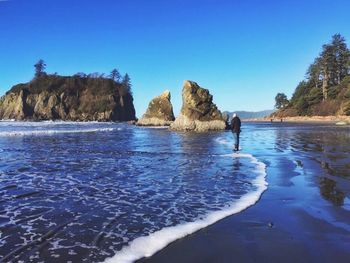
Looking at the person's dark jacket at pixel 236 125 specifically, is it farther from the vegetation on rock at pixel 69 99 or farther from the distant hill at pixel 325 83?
the vegetation on rock at pixel 69 99

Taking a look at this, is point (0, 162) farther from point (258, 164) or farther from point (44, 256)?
point (44, 256)

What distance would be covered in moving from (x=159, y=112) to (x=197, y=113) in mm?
25754

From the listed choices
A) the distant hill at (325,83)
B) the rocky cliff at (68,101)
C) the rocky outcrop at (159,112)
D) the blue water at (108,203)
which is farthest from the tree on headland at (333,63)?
the blue water at (108,203)

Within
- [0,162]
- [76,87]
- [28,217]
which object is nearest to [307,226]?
[28,217]

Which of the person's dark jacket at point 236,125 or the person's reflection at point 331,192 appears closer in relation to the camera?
the person's reflection at point 331,192

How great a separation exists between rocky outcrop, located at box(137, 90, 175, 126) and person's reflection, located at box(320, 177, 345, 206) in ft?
200

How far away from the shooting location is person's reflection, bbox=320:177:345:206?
7.88 meters

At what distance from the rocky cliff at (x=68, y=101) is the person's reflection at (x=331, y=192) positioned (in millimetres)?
146742

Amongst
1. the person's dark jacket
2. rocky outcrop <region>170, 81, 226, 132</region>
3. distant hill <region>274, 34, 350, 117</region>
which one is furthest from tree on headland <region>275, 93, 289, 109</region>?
the person's dark jacket

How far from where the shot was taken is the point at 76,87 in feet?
581

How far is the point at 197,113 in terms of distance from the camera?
46844 mm

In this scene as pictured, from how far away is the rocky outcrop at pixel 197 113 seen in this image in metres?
46.1

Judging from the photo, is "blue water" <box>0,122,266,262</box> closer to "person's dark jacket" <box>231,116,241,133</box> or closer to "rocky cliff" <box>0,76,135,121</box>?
"person's dark jacket" <box>231,116,241,133</box>

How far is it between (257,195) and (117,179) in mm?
4267
